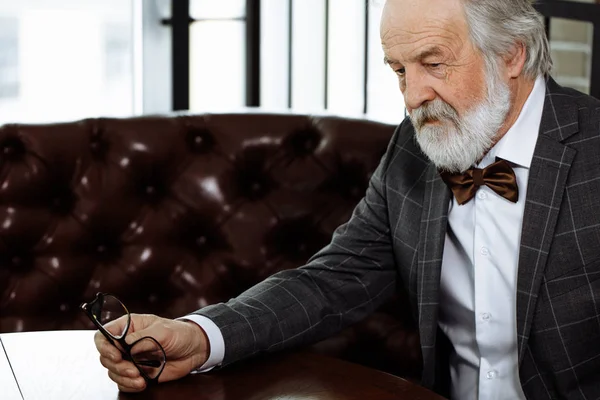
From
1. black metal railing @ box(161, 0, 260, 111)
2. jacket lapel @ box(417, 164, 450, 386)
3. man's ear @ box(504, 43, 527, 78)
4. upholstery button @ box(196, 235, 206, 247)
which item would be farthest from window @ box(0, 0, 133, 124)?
man's ear @ box(504, 43, 527, 78)

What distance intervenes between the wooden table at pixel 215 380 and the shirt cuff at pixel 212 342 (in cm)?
2

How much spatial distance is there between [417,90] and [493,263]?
304 millimetres

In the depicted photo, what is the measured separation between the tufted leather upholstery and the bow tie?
40 cm

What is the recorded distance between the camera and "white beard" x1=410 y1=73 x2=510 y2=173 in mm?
1316

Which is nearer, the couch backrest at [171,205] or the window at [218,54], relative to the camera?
the couch backrest at [171,205]

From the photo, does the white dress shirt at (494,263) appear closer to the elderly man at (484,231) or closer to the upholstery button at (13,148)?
the elderly man at (484,231)

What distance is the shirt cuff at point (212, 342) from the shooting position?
1150mm

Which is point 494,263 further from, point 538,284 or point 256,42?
point 256,42

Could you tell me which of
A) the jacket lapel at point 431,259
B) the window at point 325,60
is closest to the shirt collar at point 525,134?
the jacket lapel at point 431,259

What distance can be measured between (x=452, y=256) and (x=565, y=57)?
1702 millimetres

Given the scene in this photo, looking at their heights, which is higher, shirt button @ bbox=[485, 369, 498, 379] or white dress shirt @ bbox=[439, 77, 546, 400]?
white dress shirt @ bbox=[439, 77, 546, 400]

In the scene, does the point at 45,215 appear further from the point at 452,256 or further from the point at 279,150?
the point at 452,256

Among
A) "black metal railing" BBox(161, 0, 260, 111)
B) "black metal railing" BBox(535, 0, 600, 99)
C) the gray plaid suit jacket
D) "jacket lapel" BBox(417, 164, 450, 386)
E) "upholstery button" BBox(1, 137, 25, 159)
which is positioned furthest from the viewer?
"black metal railing" BBox(161, 0, 260, 111)

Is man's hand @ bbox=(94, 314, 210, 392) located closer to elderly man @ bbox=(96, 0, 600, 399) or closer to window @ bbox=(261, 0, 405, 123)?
elderly man @ bbox=(96, 0, 600, 399)
